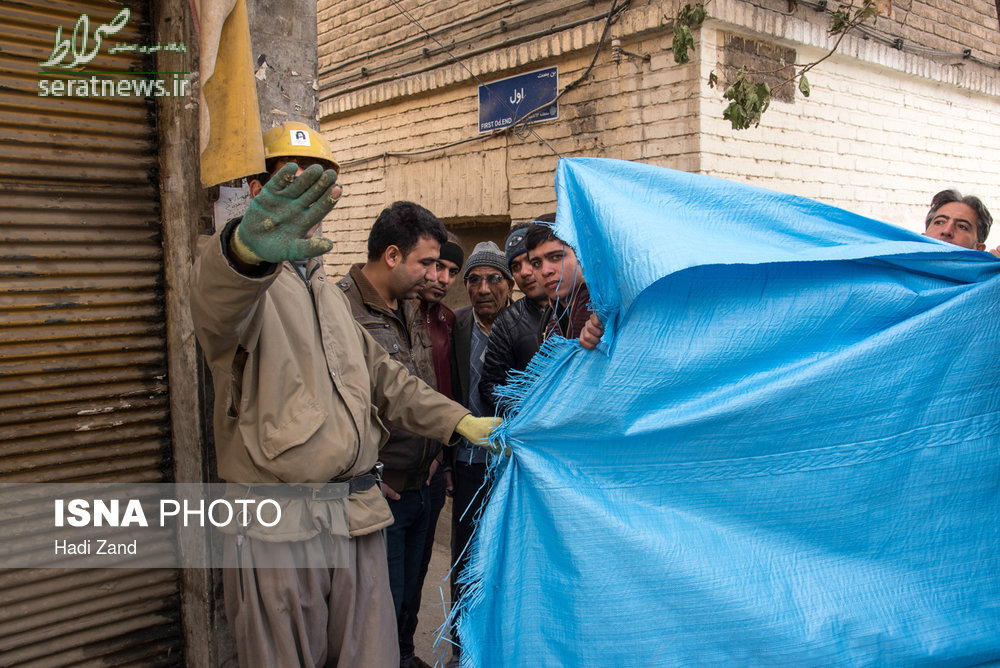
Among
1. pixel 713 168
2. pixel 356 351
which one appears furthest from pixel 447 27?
pixel 356 351

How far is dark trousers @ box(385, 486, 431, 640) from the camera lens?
304cm

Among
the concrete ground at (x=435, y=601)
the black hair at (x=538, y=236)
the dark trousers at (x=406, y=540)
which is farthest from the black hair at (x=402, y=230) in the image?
the concrete ground at (x=435, y=601)

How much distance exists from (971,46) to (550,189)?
4069 mm

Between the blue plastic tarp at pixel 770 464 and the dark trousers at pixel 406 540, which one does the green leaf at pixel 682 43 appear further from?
the dark trousers at pixel 406 540

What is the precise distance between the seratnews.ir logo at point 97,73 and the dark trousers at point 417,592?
1895 millimetres

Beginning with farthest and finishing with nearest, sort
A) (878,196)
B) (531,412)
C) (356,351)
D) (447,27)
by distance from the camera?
(447,27)
(878,196)
(356,351)
(531,412)

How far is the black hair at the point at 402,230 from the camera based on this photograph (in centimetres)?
302

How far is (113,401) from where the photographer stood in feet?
8.92

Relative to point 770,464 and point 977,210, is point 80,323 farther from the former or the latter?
point 977,210

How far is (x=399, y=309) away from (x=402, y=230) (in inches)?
13.7

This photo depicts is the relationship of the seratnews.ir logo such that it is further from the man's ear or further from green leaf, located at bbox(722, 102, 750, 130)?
green leaf, located at bbox(722, 102, 750, 130)

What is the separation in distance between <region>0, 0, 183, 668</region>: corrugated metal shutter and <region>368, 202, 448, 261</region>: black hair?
0.83 metres

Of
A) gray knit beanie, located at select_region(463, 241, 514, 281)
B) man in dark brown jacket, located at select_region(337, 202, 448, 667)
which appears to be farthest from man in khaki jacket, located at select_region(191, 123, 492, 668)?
gray knit beanie, located at select_region(463, 241, 514, 281)

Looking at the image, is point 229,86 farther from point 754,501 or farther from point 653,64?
point 653,64
